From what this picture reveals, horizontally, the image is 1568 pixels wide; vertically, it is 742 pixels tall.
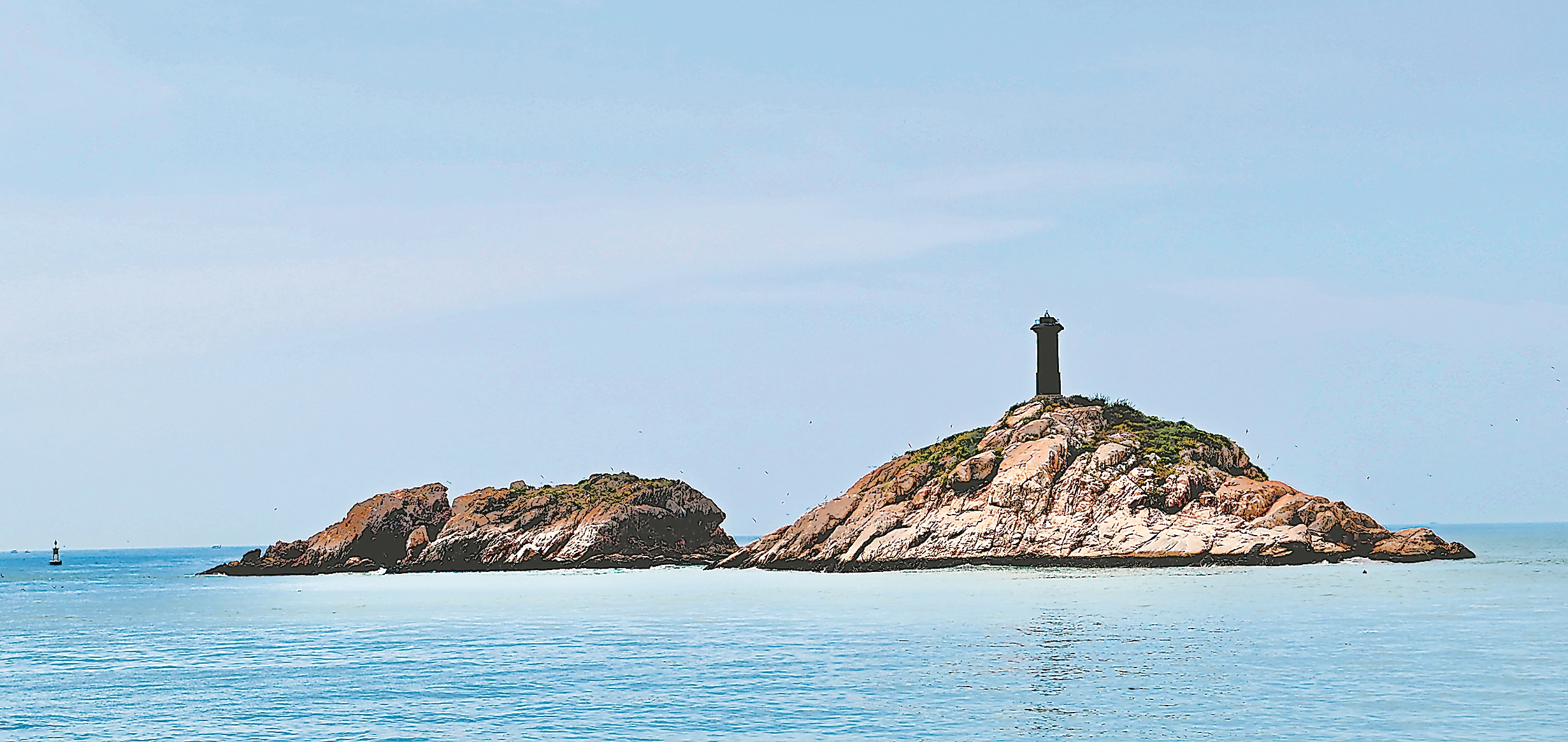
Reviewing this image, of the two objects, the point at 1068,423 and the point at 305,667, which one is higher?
the point at 1068,423

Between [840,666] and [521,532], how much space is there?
102m

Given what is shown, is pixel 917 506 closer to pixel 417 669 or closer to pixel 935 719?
pixel 417 669

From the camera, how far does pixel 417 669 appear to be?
43625 millimetres

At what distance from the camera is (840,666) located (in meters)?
41.7

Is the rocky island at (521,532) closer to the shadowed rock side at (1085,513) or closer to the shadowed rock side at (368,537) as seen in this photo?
the shadowed rock side at (368,537)

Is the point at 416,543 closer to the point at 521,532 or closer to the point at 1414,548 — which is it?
the point at 521,532

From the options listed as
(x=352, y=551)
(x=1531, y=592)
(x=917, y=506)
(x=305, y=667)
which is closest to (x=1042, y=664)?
(x=305, y=667)

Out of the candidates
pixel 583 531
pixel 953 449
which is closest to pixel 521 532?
pixel 583 531

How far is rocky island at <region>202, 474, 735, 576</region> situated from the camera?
5335 inches

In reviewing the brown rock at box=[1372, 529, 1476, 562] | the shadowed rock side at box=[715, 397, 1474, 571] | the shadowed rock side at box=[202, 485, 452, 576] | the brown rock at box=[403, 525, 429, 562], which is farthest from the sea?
the shadowed rock side at box=[202, 485, 452, 576]

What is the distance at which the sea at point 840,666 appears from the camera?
30875 mm

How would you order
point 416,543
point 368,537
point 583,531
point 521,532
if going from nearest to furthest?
point 583,531
point 521,532
point 416,543
point 368,537

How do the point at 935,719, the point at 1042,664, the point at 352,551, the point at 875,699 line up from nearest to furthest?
the point at 935,719 → the point at 875,699 → the point at 1042,664 → the point at 352,551

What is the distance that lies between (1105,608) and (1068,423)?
55645mm
